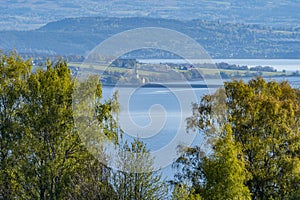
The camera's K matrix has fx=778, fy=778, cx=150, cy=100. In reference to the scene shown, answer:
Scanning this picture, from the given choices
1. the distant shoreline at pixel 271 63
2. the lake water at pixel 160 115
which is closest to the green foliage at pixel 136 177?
the lake water at pixel 160 115

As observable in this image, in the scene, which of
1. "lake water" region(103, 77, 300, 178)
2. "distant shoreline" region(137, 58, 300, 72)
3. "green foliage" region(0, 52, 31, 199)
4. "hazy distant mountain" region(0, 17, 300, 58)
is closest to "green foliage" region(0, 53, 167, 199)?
"green foliage" region(0, 52, 31, 199)

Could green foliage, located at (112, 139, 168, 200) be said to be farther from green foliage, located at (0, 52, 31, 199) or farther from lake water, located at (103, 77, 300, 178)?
green foliage, located at (0, 52, 31, 199)

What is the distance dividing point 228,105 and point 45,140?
748cm

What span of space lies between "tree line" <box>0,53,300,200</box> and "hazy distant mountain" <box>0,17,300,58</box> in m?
99.2

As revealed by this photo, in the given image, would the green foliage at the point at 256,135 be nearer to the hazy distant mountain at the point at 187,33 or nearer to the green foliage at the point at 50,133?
the green foliage at the point at 50,133

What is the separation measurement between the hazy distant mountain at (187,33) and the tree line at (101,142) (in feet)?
326

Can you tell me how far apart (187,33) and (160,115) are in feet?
303

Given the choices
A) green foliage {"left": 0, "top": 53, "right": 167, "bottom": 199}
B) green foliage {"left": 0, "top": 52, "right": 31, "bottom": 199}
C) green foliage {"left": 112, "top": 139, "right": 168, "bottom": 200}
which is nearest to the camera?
green foliage {"left": 112, "top": 139, "right": 168, "bottom": 200}

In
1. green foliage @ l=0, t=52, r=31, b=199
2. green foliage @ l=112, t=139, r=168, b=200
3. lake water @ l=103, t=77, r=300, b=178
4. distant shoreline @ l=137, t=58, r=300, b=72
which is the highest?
distant shoreline @ l=137, t=58, r=300, b=72

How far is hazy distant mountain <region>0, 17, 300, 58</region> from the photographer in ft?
459

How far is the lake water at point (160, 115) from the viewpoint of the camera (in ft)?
110

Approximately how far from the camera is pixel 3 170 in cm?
2878

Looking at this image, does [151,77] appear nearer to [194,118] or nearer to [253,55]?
[194,118]

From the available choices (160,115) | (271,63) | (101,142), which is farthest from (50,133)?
(271,63)
